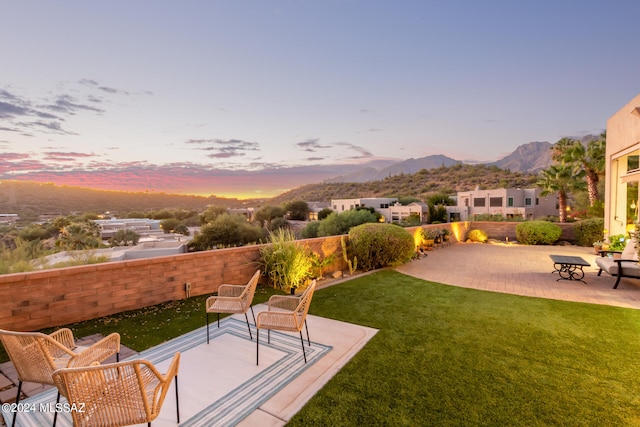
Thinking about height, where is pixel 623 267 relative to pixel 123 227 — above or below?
above

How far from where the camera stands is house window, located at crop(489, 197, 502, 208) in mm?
32850

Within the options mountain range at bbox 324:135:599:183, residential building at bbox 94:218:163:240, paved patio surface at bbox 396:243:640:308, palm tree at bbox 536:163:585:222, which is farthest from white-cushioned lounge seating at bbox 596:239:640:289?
mountain range at bbox 324:135:599:183

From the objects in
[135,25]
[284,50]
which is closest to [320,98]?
[284,50]

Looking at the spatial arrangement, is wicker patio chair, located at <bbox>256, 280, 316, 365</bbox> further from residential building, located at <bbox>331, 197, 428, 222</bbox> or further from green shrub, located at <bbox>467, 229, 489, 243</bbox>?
residential building, located at <bbox>331, 197, 428, 222</bbox>

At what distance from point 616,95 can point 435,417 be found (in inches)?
1106

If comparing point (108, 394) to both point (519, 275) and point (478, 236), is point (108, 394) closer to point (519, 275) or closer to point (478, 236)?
point (519, 275)

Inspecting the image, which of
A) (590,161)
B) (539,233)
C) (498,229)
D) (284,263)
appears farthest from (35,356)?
(590,161)

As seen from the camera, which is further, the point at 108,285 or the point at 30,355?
the point at 108,285

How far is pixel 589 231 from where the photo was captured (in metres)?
12.7

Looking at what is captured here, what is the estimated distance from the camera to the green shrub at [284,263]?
646cm

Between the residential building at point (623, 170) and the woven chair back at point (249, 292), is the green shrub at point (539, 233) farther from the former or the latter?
the woven chair back at point (249, 292)

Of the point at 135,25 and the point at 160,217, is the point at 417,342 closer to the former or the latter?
the point at 135,25

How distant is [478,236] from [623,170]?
7.07 m

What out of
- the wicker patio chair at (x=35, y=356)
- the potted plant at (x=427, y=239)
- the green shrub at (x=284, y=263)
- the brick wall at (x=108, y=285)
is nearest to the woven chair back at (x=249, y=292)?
the wicker patio chair at (x=35, y=356)
